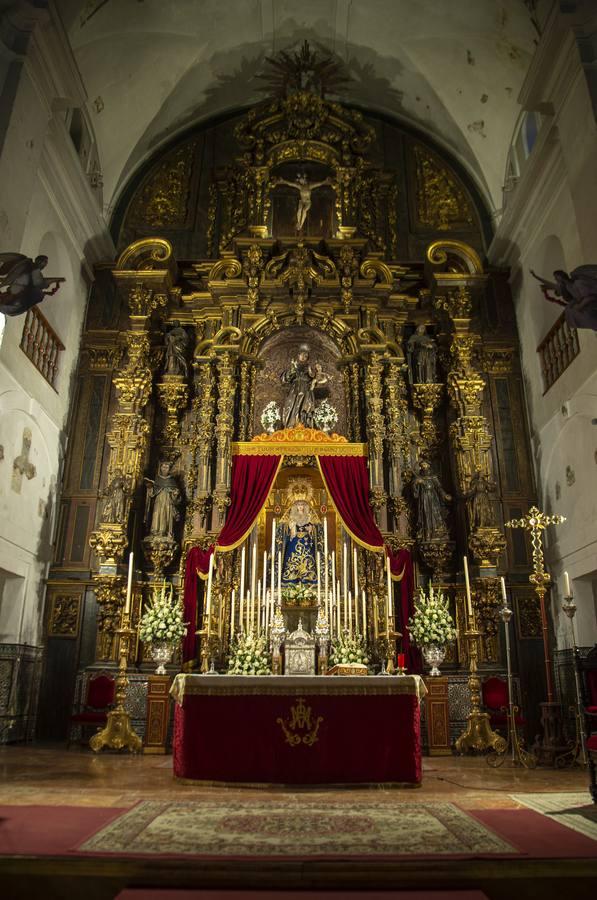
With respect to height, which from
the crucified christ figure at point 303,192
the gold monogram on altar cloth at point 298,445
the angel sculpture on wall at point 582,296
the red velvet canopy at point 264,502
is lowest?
the red velvet canopy at point 264,502

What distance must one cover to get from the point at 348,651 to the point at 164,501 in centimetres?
435

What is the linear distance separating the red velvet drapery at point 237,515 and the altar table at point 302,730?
13.8 ft

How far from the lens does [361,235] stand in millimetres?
14906

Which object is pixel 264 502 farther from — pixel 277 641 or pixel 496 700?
pixel 496 700

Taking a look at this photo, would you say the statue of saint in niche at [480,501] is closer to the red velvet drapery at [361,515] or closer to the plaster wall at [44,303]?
the red velvet drapery at [361,515]

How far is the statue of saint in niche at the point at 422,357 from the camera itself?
44.4 feet

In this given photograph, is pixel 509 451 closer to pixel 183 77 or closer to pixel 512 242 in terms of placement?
pixel 512 242

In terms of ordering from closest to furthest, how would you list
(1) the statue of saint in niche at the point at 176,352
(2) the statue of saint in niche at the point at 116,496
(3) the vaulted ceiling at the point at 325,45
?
(2) the statue of saint in niche at the point at 116,496 < (3) the vaulted ceiling at the point at 325,45 < (1) the statue of saint in niche at the point at 176,352

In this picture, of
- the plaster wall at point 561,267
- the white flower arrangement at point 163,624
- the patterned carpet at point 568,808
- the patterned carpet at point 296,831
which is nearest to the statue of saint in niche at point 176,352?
the white flower arrangement at point 163,624

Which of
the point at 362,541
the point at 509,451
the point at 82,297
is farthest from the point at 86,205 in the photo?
the point at 509,451

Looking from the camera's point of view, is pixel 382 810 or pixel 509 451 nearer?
pixel 382 810

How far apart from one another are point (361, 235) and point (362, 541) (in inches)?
274

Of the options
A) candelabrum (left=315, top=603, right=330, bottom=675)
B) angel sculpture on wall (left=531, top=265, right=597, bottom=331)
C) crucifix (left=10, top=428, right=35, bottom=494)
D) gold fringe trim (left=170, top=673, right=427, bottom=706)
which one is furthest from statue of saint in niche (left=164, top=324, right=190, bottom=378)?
gold fringe trim (left=170, top=673, right=427, bottom=706)

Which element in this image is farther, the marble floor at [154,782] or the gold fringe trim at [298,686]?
the gold fringe trim at [298,686]
